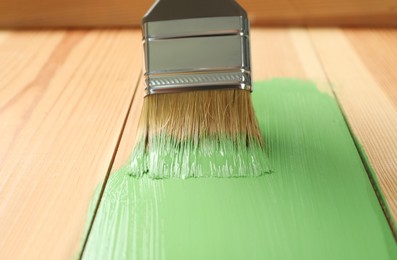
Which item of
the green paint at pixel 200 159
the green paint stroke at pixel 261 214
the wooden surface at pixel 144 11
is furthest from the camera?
the wooden surface at pixel 144 11

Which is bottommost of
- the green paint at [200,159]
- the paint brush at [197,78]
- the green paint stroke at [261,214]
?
the green paint stroke at [261,214]

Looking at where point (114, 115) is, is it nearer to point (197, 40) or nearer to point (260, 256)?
point (197, 40)

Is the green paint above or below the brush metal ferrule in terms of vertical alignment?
below

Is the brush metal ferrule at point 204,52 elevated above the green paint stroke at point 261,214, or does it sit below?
above

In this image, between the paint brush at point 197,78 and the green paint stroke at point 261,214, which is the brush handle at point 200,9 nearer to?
the paint brush at point 197,78

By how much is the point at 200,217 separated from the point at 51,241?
0.63ft

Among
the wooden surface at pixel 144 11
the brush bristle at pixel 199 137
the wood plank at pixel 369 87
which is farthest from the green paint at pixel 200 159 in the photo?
the wooden surface at pixel 144 11

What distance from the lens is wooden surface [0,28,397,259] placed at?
0.74 m

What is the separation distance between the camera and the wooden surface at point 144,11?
1.40m

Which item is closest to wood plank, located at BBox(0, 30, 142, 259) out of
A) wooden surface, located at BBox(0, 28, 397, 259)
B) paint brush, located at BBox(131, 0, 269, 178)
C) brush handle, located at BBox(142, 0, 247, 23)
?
wooden surface, located at BBox(0, 28, 397, 259)

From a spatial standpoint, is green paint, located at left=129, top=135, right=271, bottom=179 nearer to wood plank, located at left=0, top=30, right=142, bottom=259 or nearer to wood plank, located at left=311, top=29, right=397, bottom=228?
wood plank, located at left=0, top=30, right=142, bottom=259

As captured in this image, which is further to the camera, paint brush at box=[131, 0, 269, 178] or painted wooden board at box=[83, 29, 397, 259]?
paint brush at box=[131, 0, 269, 178]

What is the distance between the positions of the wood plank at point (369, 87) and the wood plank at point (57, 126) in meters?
0.41

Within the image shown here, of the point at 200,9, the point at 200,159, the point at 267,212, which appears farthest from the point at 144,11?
the point at 267,212
